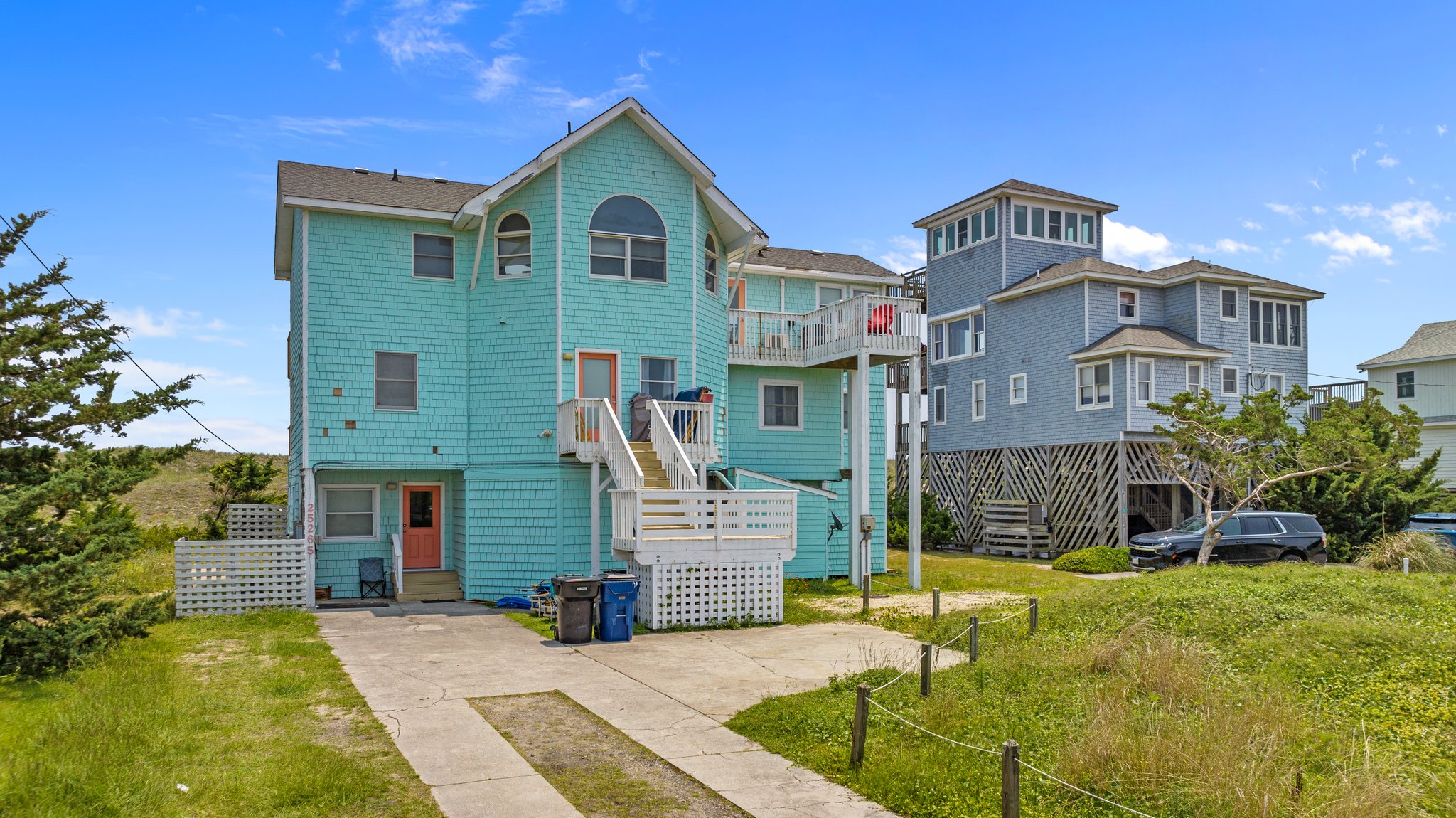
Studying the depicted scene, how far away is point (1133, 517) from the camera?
35156mm

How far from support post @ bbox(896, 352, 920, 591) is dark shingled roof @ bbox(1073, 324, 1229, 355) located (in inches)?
434

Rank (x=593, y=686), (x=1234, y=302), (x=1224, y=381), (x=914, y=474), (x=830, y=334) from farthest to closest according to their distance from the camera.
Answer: (x=1234, y=302), (x=1224, y=381), (x=830, y=334), (x=914, y=474), (x=593, y=686)

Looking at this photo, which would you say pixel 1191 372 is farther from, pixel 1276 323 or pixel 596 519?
pixel 596 519

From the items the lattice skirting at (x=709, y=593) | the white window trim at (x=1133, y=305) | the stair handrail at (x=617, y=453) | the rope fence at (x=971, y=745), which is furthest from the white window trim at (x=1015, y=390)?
the rope fence at (x=971, y=745)

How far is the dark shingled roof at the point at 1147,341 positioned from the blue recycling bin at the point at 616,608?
67.0 ft

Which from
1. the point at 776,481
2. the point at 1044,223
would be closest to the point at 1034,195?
the point at 1044,223

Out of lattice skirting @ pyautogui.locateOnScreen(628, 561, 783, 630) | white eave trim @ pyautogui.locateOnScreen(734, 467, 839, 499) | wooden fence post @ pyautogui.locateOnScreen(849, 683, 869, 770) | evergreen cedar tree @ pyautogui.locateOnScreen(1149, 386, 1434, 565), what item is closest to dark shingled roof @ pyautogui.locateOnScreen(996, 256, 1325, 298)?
evergreen cedar tree @ pyautogui.locateOnScreen(1149, 386, 1434, 565)

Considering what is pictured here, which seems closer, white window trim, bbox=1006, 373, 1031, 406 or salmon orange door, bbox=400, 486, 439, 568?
salmon orange door, bbox=400, 486, 439, 568

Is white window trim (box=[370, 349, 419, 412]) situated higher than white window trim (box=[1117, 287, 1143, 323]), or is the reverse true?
white window trim (box=[1117, 287, 1143, 323])

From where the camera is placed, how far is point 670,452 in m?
18.4

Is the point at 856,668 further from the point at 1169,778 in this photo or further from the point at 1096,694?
the point at 1169,778

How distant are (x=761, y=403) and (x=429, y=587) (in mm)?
8672

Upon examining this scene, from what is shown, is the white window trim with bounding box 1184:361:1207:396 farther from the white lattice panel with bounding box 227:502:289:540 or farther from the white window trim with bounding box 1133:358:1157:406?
the white lattice panel with bounding box 227:502:289:540

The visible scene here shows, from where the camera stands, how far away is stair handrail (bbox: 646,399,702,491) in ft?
57.2
